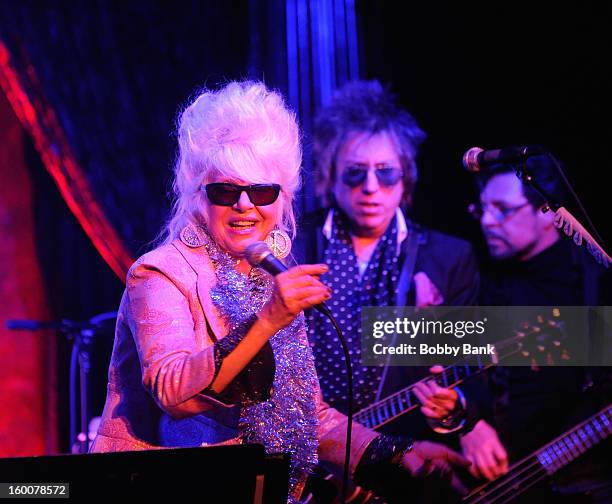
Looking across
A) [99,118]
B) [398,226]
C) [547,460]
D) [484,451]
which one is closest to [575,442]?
[547,460]

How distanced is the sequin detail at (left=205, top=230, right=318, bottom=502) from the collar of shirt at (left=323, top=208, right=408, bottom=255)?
164 centimetres

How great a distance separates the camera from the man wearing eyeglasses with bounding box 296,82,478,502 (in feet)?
12.5

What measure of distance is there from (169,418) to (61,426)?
2.03 m

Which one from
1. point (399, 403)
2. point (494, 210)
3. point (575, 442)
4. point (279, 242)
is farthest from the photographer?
point (494, 210)

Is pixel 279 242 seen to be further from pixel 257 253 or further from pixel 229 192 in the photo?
pixel 257 253

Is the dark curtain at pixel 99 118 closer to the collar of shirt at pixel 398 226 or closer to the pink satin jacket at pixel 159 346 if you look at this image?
the collar of shirt at pixel 398 226

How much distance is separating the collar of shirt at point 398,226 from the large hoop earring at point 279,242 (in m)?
1.59

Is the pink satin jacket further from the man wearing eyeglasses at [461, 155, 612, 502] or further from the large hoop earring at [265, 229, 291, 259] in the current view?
the man wearing eyeglasses at [461, 155, 612, 502]

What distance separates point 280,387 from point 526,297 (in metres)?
1.98

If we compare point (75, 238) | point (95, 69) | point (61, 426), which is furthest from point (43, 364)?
point (95, 69)

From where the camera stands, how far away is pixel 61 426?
3977mm

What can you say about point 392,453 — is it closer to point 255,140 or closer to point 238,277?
point 238,277

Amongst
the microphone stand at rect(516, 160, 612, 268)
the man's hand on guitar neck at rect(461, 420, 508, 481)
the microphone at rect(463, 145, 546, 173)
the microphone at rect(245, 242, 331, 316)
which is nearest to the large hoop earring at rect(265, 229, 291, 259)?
the microphone at rect(245, 242, 331, 316)

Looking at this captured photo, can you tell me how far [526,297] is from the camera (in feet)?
12.8
